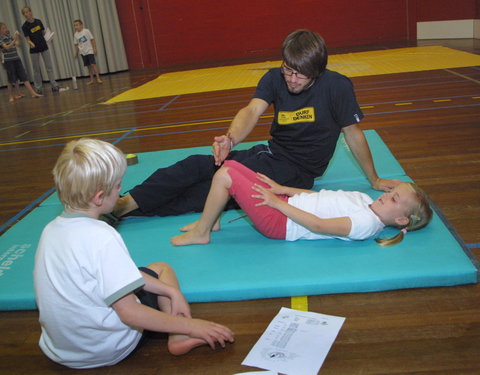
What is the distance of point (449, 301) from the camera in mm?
1704

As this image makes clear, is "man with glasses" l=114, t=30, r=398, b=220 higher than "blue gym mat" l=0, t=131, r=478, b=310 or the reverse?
higher

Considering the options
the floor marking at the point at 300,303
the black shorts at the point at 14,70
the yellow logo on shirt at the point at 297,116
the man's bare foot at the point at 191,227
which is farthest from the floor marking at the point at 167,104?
the floor marking at the point at 300,303

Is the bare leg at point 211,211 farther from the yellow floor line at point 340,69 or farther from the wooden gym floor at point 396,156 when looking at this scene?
the yellow floor line at point 340,69

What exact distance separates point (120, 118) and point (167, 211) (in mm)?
3586

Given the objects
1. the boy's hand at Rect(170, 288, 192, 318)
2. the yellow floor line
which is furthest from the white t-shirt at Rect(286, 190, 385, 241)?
the yellow floor line

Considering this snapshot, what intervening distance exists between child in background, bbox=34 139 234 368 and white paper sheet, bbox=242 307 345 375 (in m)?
Result: 0.17

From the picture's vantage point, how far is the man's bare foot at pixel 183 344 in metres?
1.54

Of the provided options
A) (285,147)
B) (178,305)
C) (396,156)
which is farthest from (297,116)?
(178,305)

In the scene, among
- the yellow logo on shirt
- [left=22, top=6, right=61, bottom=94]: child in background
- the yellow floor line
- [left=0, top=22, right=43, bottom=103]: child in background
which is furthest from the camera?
[left=22, top=6, right=61, bottom=94]: child in background

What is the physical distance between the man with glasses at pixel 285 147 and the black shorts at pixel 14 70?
7.60 m

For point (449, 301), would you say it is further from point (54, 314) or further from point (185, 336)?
point (54, 314)

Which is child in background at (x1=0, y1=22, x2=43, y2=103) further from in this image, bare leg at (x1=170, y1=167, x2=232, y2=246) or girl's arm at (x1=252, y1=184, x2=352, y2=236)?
girl's arm at (x1=252, y1=184, x2=352, y2=236)

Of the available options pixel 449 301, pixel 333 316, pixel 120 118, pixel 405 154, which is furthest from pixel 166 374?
pixel 120 118

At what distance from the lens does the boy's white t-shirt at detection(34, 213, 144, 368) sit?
4.30ft
